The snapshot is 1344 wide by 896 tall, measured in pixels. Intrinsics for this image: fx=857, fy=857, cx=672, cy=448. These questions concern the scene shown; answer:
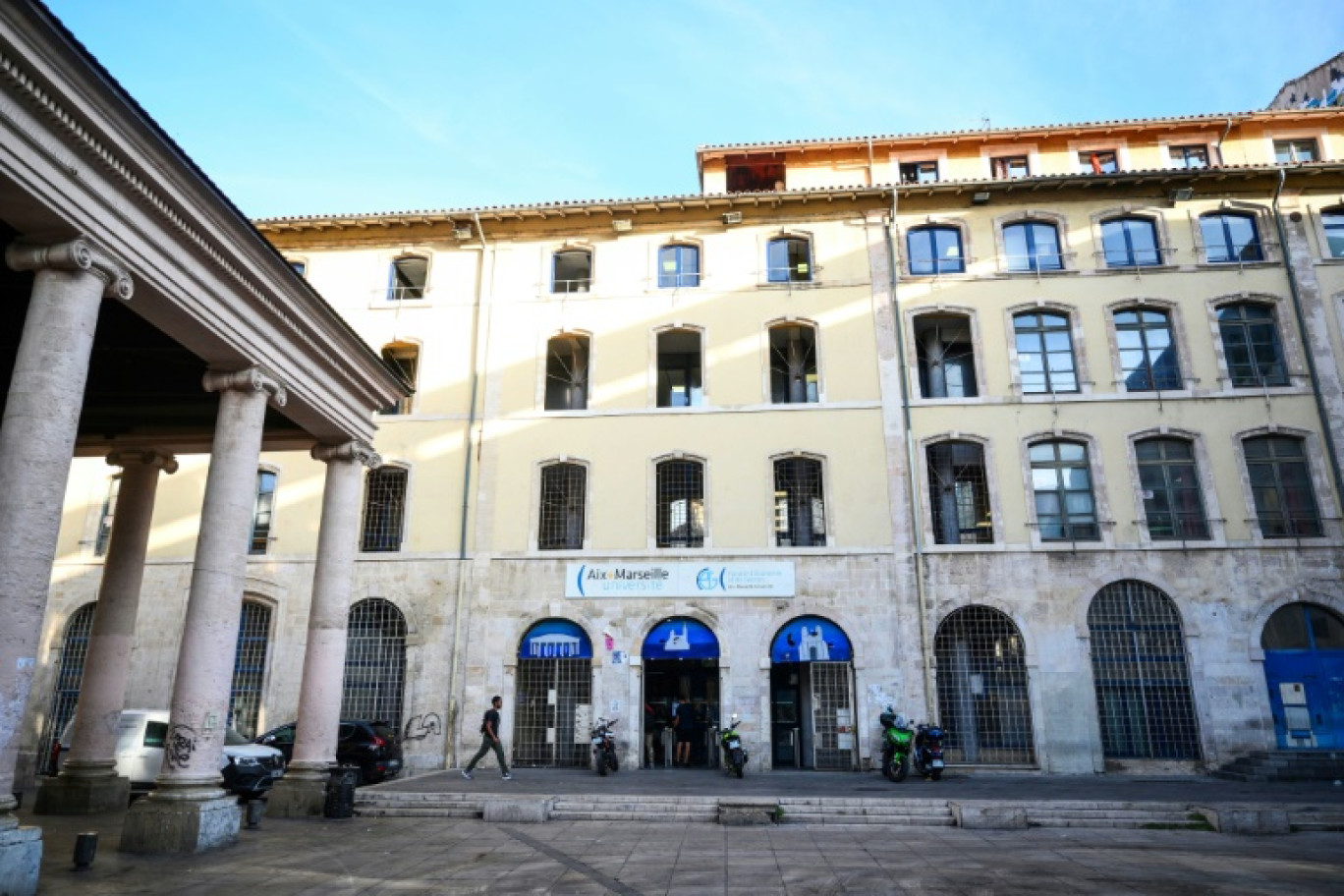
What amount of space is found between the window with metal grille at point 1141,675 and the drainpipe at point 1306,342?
217 inches

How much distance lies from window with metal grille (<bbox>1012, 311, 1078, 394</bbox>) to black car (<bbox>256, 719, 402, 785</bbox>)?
59.7ft

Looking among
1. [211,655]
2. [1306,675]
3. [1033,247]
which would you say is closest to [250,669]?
[211,655]

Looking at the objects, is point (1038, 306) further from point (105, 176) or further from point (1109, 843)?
point (105, 176)

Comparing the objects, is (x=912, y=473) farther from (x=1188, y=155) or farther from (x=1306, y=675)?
(x=1188, y=155)

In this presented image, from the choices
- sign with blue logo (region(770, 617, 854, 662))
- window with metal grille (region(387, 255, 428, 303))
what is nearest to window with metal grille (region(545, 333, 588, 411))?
window with metal grille (region(387, 255, 428, 303))

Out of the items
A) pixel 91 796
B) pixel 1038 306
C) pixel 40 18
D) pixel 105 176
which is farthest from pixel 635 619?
pixel 40 18

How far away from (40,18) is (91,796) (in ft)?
37.7

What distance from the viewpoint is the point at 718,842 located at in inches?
467

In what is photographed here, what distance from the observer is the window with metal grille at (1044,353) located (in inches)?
907

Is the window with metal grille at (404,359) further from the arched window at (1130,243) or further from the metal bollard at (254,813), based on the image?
the arched window at (1130,243)

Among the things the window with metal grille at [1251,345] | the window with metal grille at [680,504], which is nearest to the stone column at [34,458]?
the window with metal grille at [680,504]

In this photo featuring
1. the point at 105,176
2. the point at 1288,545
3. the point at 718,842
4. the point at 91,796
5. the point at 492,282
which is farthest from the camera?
the point at 492,282

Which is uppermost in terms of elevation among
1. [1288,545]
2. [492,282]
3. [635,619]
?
[492,282]

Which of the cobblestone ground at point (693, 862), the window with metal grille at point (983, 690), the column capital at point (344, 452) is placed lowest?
the cobblestone ground at point (693, 862)
